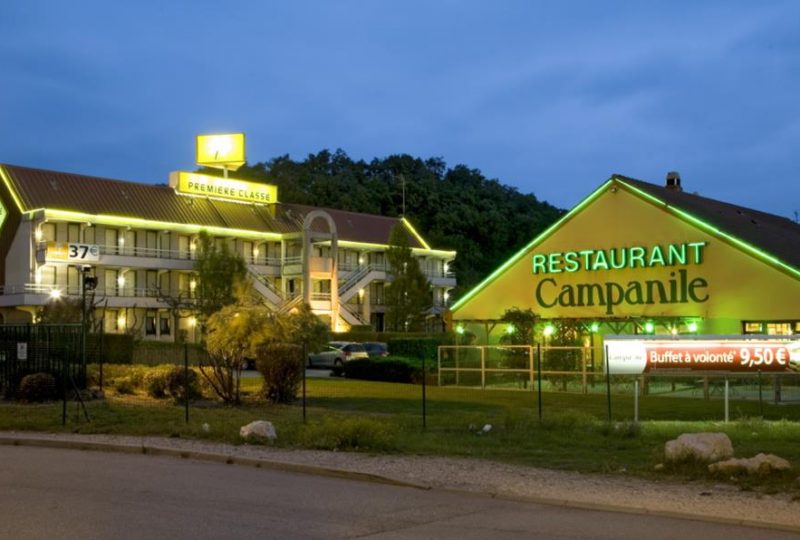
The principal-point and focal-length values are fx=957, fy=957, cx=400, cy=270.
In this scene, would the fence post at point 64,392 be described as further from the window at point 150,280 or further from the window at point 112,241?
the window at point 150,280

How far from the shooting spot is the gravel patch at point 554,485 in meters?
11.5

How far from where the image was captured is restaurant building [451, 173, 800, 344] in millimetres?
38719

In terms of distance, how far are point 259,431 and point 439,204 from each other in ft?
270

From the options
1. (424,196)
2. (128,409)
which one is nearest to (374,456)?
(128,409)

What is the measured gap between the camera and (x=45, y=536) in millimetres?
9844

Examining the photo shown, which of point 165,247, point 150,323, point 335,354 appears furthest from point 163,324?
A: point 335,354

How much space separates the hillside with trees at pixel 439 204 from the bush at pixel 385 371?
48826 mm

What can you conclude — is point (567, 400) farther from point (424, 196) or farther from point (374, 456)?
point (424, 196)

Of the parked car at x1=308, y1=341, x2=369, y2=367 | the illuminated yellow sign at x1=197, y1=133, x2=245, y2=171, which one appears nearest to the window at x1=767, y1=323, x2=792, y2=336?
the parked car at x1=308, y1=341, x2=369, y2=367

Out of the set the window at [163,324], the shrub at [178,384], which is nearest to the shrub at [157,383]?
the shrub at [178,384]

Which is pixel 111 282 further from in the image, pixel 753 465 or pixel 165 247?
pixel 753 465

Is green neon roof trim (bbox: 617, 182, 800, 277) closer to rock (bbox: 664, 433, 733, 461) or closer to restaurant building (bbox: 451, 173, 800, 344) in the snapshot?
restaurant building (bbox: 451, 173, 800, 344)

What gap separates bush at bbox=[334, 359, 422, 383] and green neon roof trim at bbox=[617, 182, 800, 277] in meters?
12.8

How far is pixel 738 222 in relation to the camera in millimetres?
45594
